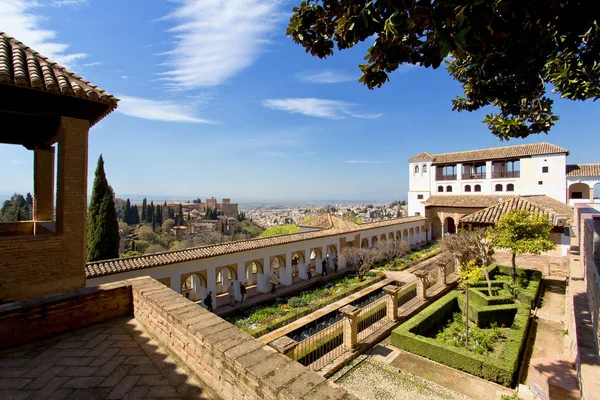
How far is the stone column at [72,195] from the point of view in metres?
4.51

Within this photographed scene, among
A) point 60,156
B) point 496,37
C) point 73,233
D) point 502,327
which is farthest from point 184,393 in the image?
point 502,327

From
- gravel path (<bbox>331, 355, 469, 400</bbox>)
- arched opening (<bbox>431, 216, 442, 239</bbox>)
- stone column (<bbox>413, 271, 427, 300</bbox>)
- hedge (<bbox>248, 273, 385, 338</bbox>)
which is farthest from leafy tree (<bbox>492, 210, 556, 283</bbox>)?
arched opening (<bbox>431, 216, 442, 239</bbox>)

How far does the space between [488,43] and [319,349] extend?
23.5 ft

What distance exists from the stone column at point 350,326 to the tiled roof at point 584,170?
32161 millimetres

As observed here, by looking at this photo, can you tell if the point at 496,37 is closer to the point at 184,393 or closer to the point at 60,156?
the point at 184,393

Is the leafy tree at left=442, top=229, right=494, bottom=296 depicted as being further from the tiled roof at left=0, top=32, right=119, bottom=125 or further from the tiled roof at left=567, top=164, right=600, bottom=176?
the tiled roof at left=567, top=164, right=600, bottom=176

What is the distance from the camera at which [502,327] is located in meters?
9.30

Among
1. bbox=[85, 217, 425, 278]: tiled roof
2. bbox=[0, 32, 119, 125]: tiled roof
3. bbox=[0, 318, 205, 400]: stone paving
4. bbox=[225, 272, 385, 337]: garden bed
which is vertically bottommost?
bbox=[225, 272, 385, 337]: garden bed

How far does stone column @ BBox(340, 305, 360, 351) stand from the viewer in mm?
7254

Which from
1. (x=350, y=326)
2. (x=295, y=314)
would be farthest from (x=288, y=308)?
(x=350, y=326)

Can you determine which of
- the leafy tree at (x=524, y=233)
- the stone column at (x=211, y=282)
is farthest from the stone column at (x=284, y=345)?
the leafy tree at (x=524, y=233)

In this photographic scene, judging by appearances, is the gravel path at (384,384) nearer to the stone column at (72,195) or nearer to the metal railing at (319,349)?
the metal railing at (319,349)

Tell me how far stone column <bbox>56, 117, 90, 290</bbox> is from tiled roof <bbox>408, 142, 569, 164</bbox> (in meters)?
34.5

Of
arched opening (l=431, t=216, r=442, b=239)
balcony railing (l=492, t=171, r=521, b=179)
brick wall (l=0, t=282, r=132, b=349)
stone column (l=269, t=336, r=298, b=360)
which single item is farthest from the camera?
arched opening (l=431, t=216, r=442, b=239)
